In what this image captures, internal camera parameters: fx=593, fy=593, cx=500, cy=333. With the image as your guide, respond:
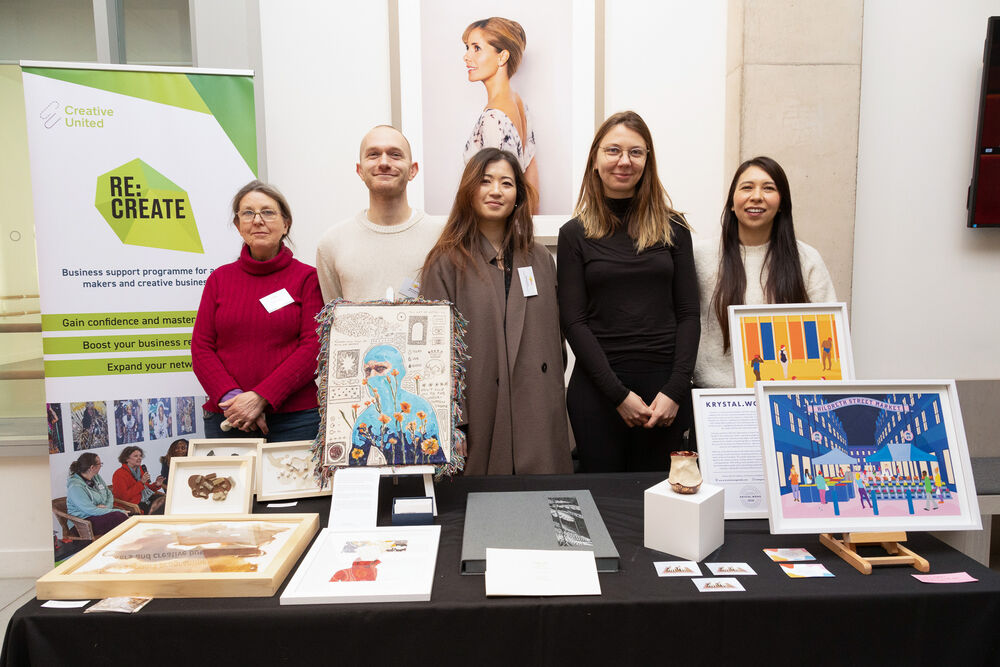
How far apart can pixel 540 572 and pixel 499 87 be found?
2864mm

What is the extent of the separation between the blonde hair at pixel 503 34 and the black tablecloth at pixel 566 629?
2991mm

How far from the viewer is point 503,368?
6.78 feet

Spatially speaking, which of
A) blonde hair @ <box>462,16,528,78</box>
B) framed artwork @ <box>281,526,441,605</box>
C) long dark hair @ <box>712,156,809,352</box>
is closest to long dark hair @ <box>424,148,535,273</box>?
long dark hair @ <box>712,156,809,352</box>

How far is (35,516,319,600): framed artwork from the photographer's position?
1153 millimetres

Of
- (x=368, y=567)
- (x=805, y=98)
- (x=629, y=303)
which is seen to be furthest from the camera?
(x=805, y=98)

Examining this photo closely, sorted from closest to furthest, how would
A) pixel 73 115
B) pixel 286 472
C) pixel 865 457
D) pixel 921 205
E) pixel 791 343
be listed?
1. pixel 865 457
2. pixel 286 472
3. pixel 791 343
4. pixel 73 115
5. pixel 921 205

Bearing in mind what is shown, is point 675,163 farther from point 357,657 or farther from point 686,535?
point 357,657

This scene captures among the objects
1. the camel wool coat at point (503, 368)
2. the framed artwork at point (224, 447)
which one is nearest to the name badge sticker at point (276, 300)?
the camel wool coat at point (503, 368)

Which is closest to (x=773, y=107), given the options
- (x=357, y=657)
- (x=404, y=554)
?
(x=404, y=554)

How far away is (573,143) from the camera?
3.39 meters

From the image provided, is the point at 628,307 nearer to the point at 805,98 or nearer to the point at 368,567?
the point at 368,567

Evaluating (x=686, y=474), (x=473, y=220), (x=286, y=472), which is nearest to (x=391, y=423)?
(x=286, y=472)

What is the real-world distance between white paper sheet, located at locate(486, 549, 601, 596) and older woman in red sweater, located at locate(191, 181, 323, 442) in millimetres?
1194

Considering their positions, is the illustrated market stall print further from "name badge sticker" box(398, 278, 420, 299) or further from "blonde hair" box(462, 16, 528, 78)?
"blonde hair" box(462, 16, 528, 78)
